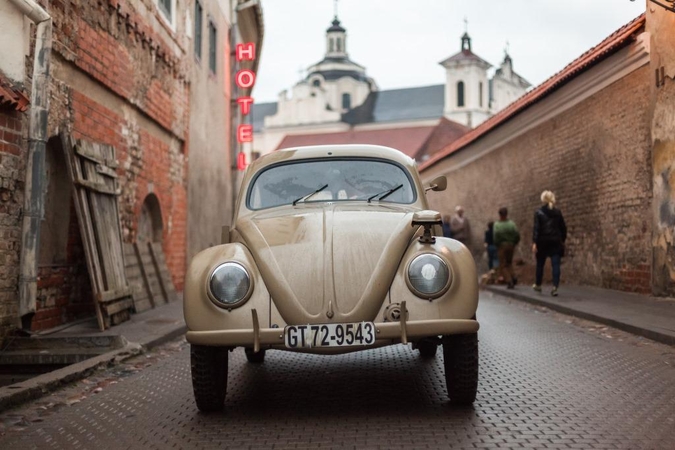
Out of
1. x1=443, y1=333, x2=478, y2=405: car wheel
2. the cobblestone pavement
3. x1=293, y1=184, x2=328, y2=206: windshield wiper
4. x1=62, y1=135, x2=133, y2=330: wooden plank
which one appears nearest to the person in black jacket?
the cobblestone pavement

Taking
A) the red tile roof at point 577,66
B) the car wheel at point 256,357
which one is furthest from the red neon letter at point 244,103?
the car wheel at point 256,357

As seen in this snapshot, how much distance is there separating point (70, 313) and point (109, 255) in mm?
798

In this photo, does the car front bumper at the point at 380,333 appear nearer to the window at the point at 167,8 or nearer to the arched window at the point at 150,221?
the arched window at the point at 150,221

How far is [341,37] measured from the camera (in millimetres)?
106125

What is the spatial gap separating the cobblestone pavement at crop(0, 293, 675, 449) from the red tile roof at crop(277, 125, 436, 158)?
70107 mm

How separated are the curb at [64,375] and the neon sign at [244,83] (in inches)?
577

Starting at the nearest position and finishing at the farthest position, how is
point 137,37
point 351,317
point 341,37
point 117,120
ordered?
1. point 351,317
2. point 117,120
3. point 137,37
4. point 341,37

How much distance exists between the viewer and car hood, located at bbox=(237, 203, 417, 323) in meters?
4.91

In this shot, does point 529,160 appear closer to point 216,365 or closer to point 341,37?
point 216,365

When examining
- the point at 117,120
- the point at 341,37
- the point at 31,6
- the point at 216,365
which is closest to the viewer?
the point at 216,365

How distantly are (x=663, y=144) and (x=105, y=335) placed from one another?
8312mm

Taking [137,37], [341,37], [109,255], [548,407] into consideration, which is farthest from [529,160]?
[341,37]

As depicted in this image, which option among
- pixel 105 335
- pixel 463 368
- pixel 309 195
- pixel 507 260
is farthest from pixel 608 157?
pixel 463 368

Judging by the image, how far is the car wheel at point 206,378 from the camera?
5.14 metres
